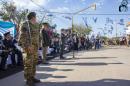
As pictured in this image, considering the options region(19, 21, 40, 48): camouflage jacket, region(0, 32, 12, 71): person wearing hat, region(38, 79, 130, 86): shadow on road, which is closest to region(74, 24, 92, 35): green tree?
region(0, 32, 12, 71): person wearing hat

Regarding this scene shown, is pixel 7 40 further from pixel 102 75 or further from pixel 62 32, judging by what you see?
pixel 62 32

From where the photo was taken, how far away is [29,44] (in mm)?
10945

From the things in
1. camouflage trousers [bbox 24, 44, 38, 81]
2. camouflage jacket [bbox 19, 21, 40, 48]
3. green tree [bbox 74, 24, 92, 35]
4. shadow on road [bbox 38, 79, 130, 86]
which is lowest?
shadow on road [bbox 38, 79, 130, 86]

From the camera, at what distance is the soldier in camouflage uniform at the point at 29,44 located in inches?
431

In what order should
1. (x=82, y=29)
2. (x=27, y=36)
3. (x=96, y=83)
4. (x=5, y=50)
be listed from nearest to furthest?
(x=27, y=36) < (x=96, y=83) < (x=5, y=50) < (x=82, y=29)

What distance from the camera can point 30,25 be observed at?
11.1 meters

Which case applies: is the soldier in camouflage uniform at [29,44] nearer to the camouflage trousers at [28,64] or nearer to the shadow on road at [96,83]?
the camouflage trousers at [28,64]

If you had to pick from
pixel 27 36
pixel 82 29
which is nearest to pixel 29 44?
pixel 27 36

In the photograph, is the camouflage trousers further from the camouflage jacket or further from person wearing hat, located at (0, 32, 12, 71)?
person wearing hat, located at (0, 32, 12, 71)

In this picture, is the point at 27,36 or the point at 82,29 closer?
the point at 27,36

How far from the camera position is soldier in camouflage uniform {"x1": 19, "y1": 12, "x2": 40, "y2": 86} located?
1094cm

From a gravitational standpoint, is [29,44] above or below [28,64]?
above

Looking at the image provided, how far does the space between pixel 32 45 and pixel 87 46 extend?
38162 millimetres

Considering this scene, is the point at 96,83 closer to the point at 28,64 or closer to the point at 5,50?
the point at 28,64
